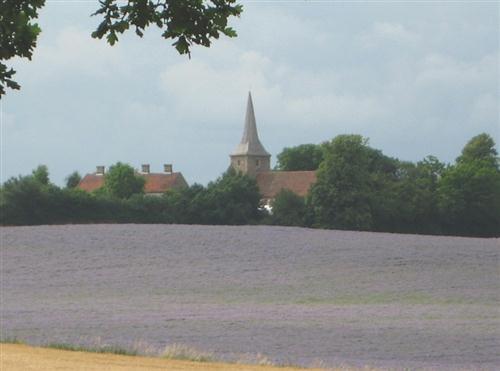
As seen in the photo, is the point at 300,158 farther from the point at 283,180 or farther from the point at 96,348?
the point at 96,348

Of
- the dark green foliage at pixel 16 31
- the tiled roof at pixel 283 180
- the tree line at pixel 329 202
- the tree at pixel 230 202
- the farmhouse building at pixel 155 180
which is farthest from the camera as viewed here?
the farmhouse building at pixel 155 180

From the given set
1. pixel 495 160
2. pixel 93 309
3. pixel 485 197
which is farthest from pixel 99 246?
pixel 495 160

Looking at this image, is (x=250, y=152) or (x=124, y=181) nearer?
(x=124, y=181)

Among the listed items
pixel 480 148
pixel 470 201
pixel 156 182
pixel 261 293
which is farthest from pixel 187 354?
pixel 156 182

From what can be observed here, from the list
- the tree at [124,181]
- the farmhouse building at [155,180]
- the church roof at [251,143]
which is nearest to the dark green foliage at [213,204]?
the tree at [124,181]

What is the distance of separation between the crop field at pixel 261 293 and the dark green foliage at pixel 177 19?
1012 centimetres

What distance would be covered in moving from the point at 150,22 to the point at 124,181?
10692cm

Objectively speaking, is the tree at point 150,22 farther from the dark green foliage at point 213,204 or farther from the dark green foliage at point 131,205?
the dark green foliage at point 213,204

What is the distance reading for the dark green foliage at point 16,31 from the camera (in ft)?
20.6

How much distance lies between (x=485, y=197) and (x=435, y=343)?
4980 cm

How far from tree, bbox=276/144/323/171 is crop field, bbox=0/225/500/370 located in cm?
7878

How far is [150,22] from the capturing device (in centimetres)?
658

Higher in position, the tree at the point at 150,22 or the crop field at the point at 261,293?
the tree at the point at 150,22

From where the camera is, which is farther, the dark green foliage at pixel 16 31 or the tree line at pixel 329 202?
the tree line at pixel 329 202
